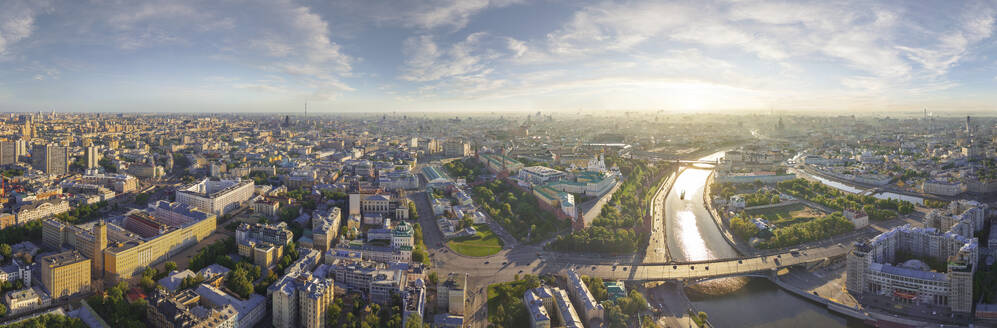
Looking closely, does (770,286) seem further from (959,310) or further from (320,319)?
(320,319)

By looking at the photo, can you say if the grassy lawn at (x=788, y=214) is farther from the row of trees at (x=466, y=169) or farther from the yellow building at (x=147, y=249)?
the yellow building at (x=147, y=249)

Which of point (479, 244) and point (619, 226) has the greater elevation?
point (619, 226)

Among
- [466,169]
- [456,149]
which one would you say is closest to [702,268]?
[466,169]

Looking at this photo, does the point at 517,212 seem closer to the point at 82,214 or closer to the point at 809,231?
the point at 809,231

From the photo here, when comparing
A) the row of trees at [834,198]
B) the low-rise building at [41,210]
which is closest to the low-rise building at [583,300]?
the row of trees at [834,198]

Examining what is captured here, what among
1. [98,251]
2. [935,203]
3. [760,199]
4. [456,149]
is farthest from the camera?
[456,149]
